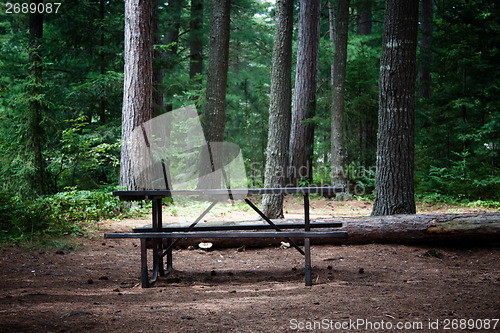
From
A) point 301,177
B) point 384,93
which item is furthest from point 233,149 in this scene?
point 384,93

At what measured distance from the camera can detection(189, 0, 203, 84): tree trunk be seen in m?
19.0

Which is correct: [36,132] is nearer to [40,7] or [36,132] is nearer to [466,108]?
[40,7]

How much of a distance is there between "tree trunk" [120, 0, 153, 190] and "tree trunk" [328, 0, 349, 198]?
6718mm

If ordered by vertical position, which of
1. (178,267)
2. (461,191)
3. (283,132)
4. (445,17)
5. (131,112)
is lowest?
(178,267)

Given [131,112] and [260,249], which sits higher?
[131,112]

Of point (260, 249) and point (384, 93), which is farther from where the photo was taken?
point (384, 93)

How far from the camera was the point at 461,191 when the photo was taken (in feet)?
39.3

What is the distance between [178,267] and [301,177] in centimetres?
1014

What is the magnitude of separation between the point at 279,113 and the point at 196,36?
1224 cm

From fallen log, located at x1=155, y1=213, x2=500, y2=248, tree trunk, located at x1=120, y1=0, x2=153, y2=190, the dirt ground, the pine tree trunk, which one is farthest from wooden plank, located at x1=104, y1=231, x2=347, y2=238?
the pine tree trunk

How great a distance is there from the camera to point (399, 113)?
7242mm

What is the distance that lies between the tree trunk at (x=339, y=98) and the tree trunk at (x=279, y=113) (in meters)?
5.24

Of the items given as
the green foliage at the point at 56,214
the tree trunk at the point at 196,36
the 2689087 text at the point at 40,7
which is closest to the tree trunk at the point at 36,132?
the green foliage at the point at 56,214

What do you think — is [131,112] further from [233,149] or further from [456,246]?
[233,149]
